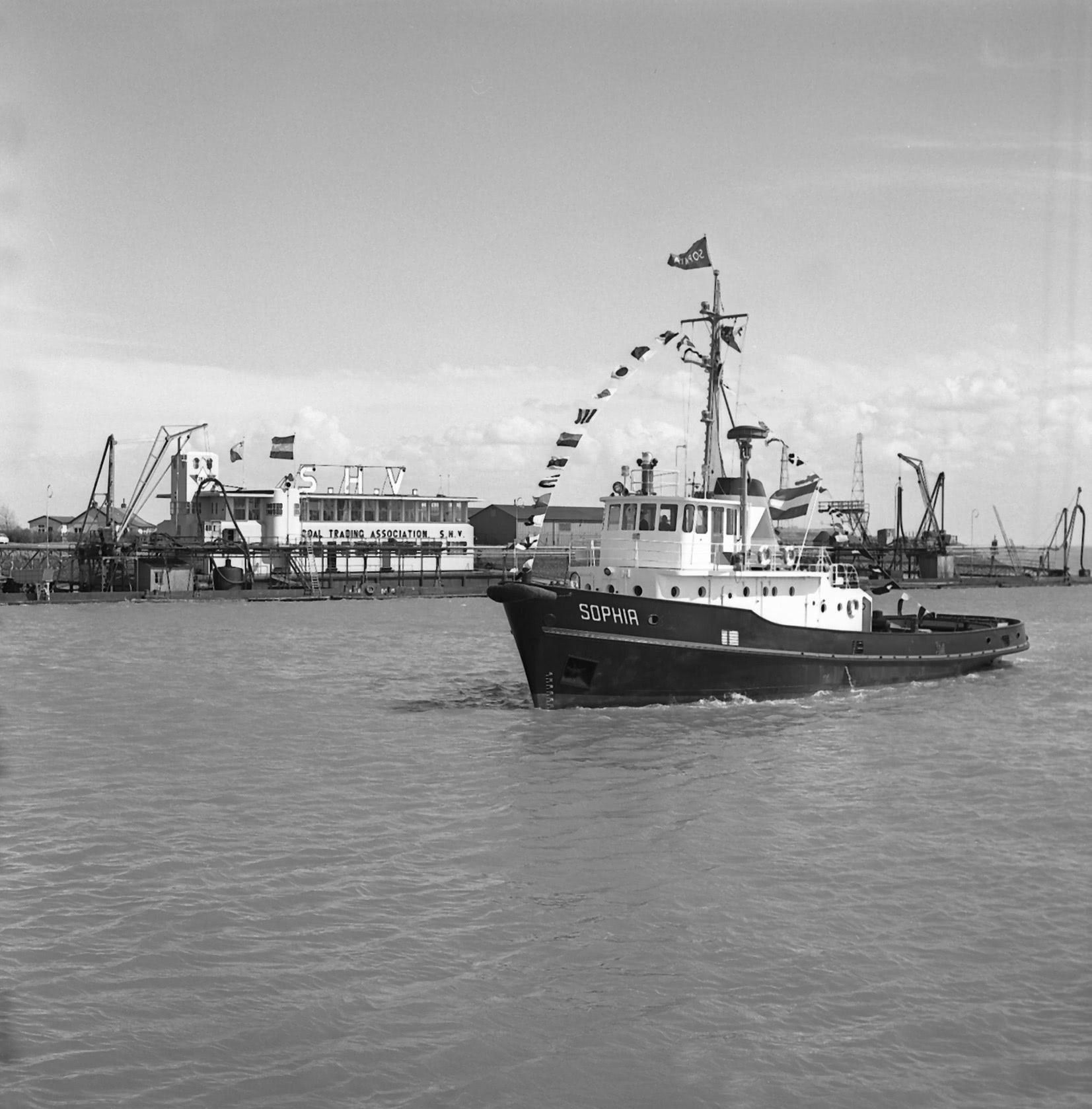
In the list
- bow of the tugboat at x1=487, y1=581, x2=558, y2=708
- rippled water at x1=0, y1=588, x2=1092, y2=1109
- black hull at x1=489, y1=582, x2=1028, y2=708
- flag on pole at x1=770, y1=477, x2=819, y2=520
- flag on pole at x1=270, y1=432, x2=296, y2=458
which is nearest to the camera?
rippled water at x1=0, y1=588, x2=1092, y2=1109

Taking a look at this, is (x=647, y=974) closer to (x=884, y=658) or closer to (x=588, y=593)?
(x=588, y=593)

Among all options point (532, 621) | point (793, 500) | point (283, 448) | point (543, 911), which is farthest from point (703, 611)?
point (283, 448)

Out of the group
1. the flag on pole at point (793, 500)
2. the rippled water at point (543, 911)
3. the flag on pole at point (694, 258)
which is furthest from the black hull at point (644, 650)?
the flag on pole at point (694, 258)

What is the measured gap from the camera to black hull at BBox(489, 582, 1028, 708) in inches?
1124

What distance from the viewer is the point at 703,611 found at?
29.1 meters

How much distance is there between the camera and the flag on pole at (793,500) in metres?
32.4

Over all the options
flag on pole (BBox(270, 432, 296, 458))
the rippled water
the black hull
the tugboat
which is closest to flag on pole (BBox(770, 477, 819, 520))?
the tugboat

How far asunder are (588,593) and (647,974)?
53.7 feet

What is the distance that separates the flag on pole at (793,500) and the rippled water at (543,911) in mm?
6653

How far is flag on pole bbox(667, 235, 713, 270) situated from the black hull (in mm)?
9349

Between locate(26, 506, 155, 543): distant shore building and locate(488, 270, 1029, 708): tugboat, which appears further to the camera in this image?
locate(26, 506, 155, 543): distant shore building

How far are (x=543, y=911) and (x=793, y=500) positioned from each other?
20807mm

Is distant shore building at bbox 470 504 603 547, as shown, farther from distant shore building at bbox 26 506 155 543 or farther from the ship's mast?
the ship's mast

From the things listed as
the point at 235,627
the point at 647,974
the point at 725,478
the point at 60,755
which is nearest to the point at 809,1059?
the point at 647,974
